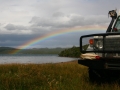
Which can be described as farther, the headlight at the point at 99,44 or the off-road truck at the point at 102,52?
the headlight at the point at 99,44

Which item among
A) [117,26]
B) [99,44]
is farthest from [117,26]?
[99,44]

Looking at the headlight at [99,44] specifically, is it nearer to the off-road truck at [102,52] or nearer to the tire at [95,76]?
the off-road truck at [102,52]

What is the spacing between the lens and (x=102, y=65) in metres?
5.63

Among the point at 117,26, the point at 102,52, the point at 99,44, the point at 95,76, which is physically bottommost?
the point at 95,76

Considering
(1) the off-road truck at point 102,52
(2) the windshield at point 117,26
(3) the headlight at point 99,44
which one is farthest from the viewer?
(2) the windshield at point 117,26

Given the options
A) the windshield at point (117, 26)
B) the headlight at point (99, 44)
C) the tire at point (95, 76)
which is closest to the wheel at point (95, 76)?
the tire at point (95, 76)

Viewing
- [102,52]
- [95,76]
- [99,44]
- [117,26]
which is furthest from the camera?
[117,26]

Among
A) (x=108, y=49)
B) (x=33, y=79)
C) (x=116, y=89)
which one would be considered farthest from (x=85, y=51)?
(x=33, y=79)

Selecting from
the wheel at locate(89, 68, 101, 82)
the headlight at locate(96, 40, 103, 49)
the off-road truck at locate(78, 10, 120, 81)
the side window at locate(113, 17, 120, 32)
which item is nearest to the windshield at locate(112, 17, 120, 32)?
the side window at locate(113, 17, 120, 32)

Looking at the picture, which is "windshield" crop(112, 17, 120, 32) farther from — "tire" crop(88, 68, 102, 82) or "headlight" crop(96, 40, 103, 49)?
"tire" crop(88, 68, 102, 82)

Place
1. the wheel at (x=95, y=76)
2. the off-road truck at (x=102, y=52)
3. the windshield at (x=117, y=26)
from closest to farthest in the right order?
the off-road truck at (x=102, y=52) < the wheel at (x=95, y=76) < the windshield at (x=117, y=26)

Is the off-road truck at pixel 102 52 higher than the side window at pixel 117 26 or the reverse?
the reverse

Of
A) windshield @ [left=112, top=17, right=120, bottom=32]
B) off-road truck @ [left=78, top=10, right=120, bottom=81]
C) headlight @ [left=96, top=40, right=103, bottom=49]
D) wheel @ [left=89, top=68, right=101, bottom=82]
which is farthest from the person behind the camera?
windshield @ [left=112, top=17, right=120, bottom=32]

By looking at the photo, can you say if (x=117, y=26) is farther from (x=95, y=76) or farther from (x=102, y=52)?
(x=102, y=52)
